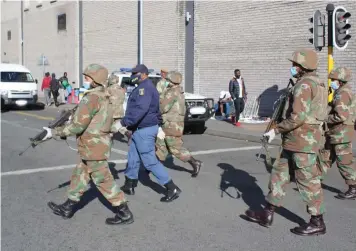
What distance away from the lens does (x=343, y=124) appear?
645cm

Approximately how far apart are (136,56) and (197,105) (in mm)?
10100

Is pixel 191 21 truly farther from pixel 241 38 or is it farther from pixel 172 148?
pixel 172 148

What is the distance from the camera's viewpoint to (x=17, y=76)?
21719 mm


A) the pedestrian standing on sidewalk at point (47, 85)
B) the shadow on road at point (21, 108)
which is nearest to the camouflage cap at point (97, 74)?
the shadow on road at point (21, 108)

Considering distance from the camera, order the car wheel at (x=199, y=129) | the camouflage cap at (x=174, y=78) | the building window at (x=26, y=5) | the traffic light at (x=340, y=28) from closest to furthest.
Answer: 1. the camouflage cap at (x=174, y=78)
2. the traffic light at (x=340, y=28)
3. the car wheel at (x=199, y=129)
4. the building window at (x=26, y=5)

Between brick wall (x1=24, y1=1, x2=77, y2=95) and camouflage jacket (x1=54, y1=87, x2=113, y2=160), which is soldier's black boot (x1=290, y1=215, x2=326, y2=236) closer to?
camouflage jacket (x1=54, y1=87, x2=113, y2=160)

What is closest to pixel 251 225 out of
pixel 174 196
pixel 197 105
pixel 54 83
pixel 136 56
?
pixel 174 196

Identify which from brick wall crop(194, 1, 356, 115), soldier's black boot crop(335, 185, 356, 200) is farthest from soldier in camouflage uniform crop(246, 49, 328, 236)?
brick wall crop(194, 1, 356, 115)

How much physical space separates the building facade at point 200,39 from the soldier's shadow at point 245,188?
757 centimetres

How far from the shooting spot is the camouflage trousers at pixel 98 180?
502 cm

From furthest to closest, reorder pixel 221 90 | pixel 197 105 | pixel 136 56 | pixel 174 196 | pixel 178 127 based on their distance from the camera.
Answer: pixel 136 56, pixel 221 90, pixel 197 105, pixel 178 127, pixel 174 196

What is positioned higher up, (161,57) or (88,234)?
(161,57)

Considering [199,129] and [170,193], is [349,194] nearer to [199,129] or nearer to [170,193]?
[170,193]

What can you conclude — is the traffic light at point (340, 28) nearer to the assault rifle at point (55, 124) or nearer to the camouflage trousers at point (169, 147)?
the camouflage trousers at point (169, 147)
